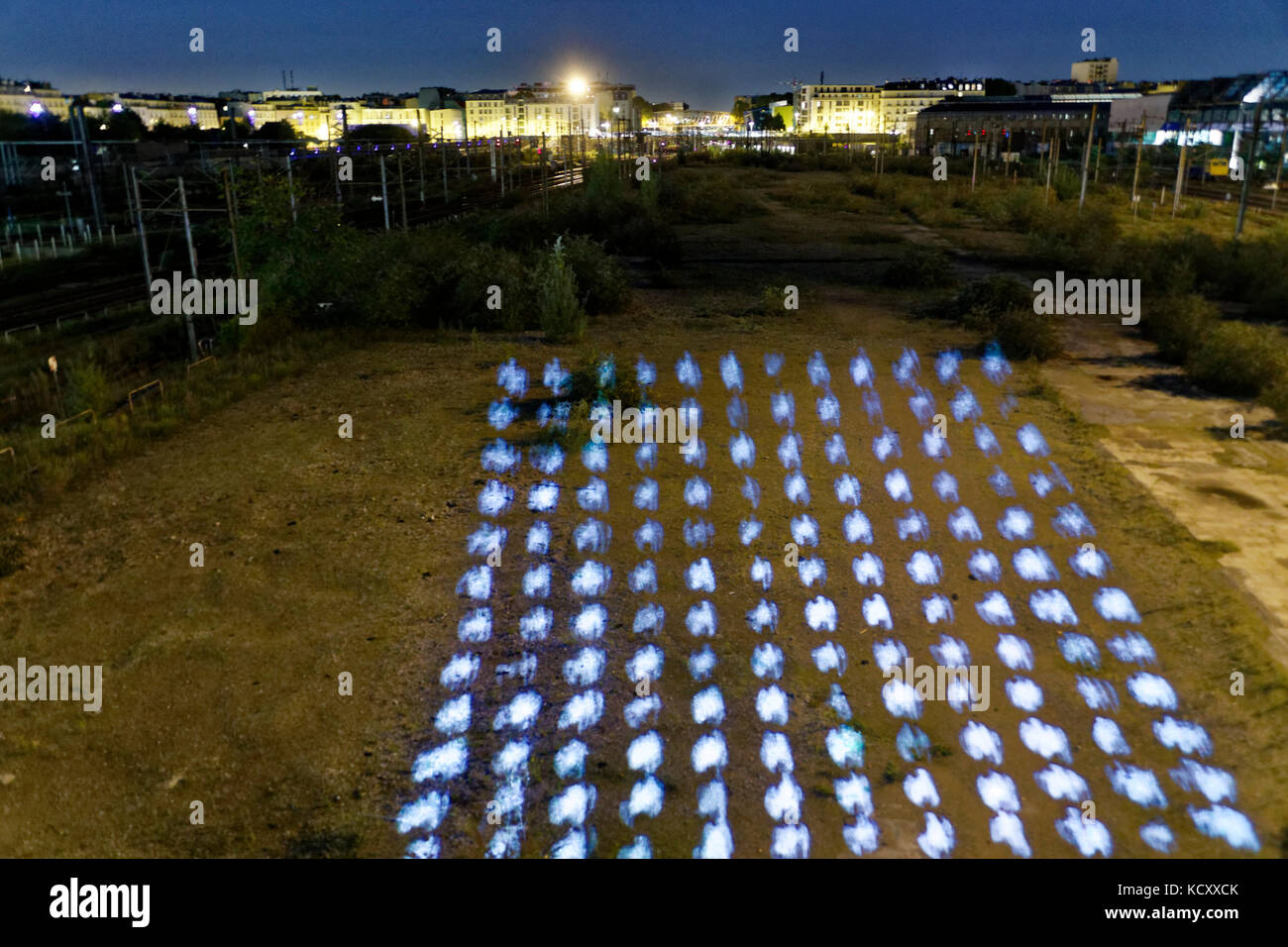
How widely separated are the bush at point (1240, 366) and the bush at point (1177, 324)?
79 cm

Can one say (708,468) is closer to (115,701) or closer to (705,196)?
(115,701)

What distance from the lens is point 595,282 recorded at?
21.5 m

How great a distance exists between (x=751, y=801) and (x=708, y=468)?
6.13 meters

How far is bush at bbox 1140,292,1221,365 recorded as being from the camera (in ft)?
55.1

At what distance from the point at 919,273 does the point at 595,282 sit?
28.2 feet

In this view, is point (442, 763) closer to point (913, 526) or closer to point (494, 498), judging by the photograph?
point (494, 498)

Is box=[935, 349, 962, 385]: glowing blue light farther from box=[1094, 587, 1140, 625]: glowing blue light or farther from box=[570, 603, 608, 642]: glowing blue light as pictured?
box=[570, 603, 608, 642]: glowing blue light

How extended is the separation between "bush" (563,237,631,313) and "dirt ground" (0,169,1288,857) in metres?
8.41

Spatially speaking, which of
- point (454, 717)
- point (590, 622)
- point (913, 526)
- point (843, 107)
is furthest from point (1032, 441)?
point (843, 107)

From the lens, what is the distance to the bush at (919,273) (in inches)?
963

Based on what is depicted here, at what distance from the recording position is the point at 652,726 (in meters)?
6.65

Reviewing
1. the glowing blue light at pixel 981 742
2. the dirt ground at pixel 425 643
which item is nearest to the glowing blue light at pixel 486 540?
the dirt ground at pixel 425 643

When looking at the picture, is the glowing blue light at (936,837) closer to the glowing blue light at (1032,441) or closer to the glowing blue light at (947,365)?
the glowing blue light at (1032,441)
